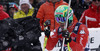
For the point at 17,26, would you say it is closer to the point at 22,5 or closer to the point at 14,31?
the point at 14,31

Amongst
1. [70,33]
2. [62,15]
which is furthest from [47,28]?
[62,15]

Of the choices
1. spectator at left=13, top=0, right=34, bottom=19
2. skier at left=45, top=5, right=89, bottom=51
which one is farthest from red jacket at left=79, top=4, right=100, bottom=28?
skier at left=45, top=5, right=89, bottom=51

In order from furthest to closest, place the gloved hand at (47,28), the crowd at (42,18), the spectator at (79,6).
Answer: the spectator at (79,6) → the gloved hand at (47,28) → the crowd at (42,18)

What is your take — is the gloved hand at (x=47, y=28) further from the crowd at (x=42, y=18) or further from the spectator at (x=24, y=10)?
the spectator at (x=24, y=10)

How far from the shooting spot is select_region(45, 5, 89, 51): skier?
16.5ft

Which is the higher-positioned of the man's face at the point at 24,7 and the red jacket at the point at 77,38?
the man's face at the point at 24,7

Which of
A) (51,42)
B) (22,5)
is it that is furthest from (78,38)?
(22,5)

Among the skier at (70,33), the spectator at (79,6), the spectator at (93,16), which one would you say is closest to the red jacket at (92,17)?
the spectator at (93,16)

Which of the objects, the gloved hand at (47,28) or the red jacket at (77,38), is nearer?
the red jacket at (77,38)

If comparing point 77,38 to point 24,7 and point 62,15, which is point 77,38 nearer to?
point 62,15

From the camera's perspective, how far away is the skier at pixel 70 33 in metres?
5.02

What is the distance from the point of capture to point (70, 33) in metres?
5.32

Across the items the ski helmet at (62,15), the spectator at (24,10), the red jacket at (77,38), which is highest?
the ski helmet at (62,15)

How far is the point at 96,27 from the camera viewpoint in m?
6.93
